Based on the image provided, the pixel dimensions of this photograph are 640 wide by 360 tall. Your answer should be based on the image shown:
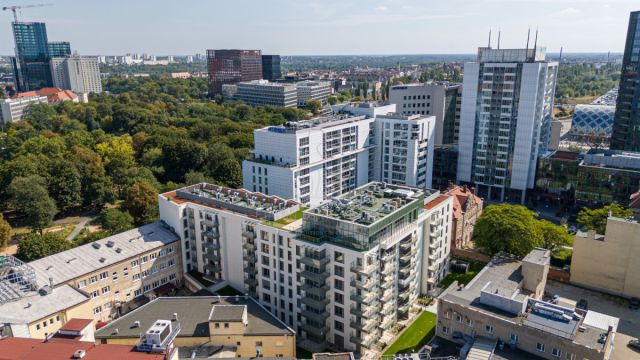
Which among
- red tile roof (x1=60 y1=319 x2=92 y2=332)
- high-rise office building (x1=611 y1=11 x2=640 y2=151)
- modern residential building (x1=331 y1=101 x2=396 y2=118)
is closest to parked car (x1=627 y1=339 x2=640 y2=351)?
red tile roof (x1=60 y1=319 x2=92 y2=332)

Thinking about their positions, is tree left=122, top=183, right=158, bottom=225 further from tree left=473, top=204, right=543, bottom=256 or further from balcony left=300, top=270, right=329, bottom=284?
tree left=473, top=204, right=543, bottom=256

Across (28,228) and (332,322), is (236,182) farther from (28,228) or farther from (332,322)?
(332,322)

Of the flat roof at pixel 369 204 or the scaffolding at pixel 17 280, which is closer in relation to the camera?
the scaffolding at pixel 17 280

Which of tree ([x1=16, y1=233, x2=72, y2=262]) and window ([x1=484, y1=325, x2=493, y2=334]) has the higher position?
tree ([x1=16, y1=233, x2=72, y2=262])

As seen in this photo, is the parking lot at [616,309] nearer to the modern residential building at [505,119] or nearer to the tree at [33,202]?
the modern residential building at [505,119]

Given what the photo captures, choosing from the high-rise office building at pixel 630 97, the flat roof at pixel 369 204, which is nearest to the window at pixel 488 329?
the flat roof at pixel 369 204

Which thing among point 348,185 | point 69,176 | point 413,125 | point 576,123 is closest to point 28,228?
point 69,176

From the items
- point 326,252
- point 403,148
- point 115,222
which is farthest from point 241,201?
point 403,148
